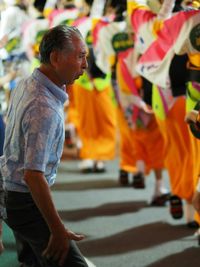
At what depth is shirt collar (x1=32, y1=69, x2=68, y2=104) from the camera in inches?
88.0

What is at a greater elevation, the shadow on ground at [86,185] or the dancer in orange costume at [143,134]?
the dancer in orange costume at [143,134]

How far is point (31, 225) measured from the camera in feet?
7.51

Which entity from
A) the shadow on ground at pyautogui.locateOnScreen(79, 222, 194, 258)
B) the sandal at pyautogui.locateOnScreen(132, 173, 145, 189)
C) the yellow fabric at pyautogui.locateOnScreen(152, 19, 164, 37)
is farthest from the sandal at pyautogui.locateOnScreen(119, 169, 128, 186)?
the yellow fabric at pyautogui.locateOnScreen(152, 19, 164, 37)

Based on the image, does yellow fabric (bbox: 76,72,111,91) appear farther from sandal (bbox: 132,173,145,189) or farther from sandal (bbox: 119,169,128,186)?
sandal (bbox: 132,173,145,189)

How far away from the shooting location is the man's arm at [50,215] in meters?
2.04

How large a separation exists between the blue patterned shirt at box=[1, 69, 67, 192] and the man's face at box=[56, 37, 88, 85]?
0.04 m

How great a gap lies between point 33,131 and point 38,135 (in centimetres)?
2

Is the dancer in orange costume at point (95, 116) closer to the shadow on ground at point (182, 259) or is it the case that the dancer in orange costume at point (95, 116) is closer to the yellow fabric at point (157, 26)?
the yellow fabric at point (157, 26)

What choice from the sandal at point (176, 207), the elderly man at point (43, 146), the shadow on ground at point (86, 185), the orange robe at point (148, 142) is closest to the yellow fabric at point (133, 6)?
the orange robe at point (148, 142)

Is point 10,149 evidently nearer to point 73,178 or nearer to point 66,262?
point 66,262

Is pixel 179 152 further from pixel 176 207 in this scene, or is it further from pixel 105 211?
pixel 105 211

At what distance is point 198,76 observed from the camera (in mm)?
3480

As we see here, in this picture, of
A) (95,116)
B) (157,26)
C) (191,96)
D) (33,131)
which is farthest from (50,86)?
(95,116)

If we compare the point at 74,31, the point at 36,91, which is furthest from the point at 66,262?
the point at 74,31
